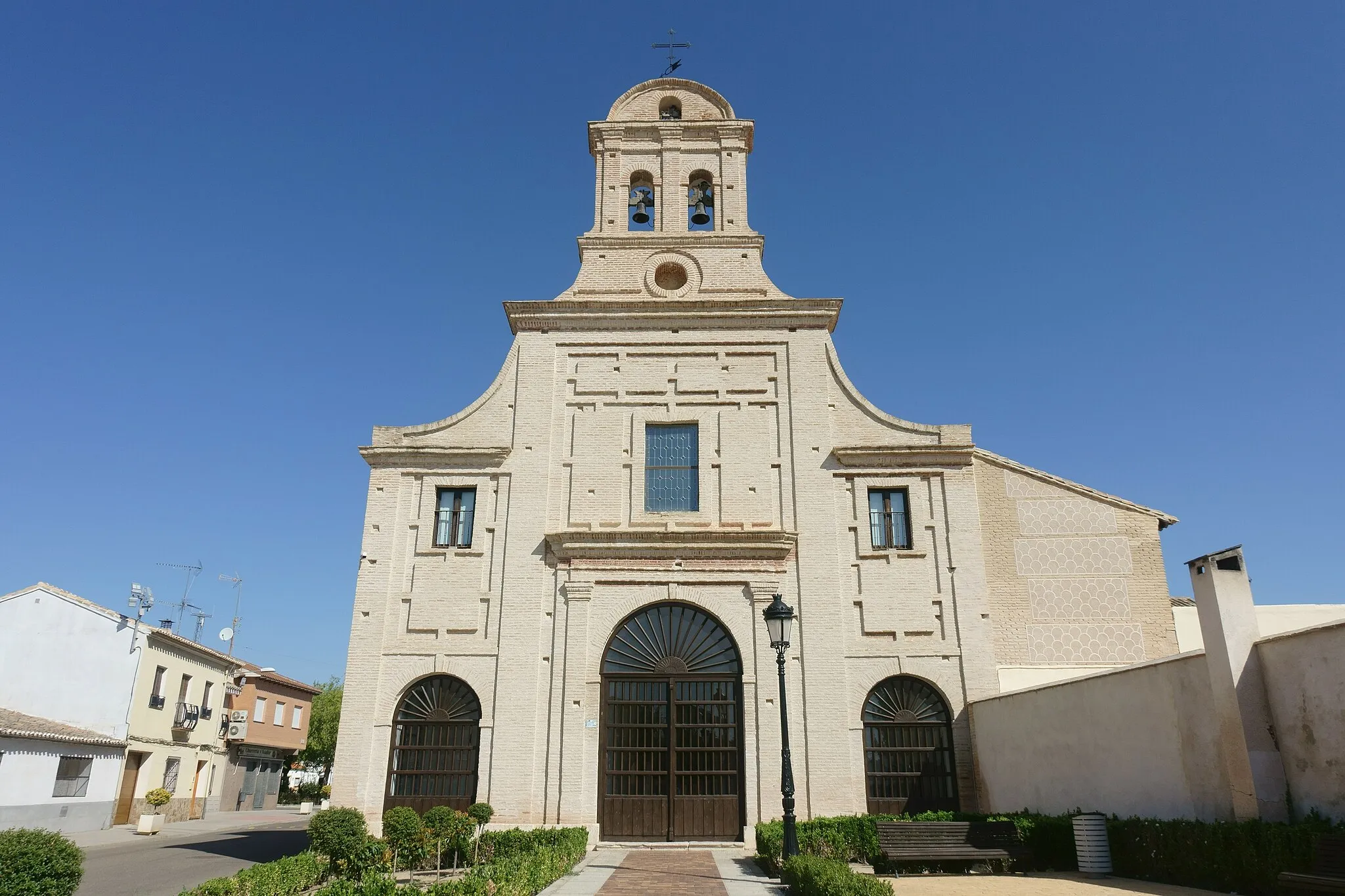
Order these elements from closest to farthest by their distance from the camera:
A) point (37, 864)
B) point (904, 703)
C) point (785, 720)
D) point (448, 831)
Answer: point (37, 864), point (785, 720), point (448, 831), point (904, 703)

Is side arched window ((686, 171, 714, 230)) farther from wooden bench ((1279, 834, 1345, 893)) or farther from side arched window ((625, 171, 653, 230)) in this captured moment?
wooden bench ((1279, 834, 1345, 893))

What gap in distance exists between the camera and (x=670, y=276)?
21219 millimetres

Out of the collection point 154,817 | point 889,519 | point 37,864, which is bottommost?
point 154,817

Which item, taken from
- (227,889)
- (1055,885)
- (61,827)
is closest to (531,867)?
(227,889)

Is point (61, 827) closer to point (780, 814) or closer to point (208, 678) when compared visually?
point (208, 678)

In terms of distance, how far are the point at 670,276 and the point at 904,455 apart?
7050mm

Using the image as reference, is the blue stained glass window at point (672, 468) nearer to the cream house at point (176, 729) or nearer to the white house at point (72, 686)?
the white house at point (72, 686)

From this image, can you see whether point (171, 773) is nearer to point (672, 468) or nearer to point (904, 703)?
point (672, 468)

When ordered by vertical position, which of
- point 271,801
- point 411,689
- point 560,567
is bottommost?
point 271,801

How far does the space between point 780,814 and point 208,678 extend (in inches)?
1055

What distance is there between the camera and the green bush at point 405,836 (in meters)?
14.4

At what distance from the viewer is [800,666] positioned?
1747 centimetres

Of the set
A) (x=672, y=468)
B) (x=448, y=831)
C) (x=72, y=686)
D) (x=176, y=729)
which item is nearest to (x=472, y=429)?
(x=672, y=468)

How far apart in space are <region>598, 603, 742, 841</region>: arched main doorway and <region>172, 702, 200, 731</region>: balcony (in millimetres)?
21580
